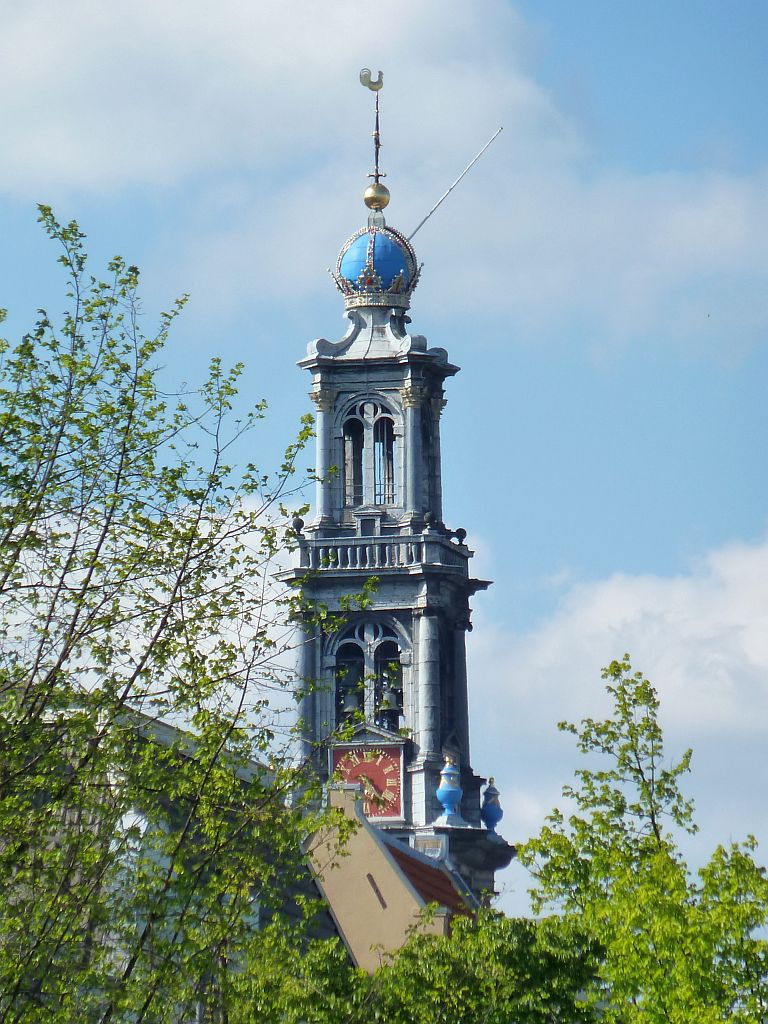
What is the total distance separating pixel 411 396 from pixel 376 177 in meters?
10.2

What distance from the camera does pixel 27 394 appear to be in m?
29.0

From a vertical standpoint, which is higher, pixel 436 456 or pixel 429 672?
pixel 436 456

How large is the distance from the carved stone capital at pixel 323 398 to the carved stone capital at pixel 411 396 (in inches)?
103

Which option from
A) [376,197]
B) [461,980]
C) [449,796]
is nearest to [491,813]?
[449,796]

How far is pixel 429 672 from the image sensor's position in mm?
86938

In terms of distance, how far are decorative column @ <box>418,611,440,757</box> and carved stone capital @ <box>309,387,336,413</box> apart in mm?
8313

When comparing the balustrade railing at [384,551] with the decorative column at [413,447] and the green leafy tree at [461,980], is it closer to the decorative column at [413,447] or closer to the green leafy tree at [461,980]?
the decorative column at [413,447]

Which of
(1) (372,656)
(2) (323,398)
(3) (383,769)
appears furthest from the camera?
(2) (323,398)

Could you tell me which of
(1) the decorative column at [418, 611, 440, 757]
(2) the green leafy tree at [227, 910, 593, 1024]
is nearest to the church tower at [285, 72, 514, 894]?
(1) the decorative column at [418, 611, 440, 757]

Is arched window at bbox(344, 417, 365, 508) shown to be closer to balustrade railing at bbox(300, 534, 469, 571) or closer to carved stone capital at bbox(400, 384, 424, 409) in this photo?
carved stone capital at bbox(400, 384, 424, 409)

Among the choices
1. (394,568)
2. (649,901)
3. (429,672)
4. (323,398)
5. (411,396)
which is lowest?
(649,901)

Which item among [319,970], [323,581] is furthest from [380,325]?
[319,970]

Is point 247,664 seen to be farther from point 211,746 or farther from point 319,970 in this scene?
point 319,970

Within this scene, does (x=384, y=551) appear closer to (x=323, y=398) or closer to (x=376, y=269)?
(x=323, y=398)
